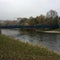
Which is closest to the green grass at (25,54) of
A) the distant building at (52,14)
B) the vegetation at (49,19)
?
the vegetation at (49,19)

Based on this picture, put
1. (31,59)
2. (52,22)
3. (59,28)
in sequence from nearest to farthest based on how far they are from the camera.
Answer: (31,59), (59,28), (52,22)

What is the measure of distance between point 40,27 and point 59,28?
8670 millimetres

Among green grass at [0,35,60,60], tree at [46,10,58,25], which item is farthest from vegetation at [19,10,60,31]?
green grass at [0,35,60,60]

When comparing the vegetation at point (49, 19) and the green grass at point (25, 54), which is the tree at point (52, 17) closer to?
the vegetation at point (49, 19)

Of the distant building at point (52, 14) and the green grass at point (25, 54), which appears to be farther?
the distant building at point (52, 14)

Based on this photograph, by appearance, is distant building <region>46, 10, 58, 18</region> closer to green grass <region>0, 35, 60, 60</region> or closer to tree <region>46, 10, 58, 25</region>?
tree <region>46, 10, 58, 25</region>

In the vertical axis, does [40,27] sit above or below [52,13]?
below

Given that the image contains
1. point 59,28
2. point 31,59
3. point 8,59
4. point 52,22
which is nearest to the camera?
point 8,59

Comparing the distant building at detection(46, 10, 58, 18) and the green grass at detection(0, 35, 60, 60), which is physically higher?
the distant building at detection(46, 10, 58, 18)

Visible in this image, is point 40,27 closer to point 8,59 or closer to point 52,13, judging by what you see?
point 52,13

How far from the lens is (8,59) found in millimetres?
9102

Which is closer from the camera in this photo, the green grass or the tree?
the green grass

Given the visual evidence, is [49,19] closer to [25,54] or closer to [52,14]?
[52,14]

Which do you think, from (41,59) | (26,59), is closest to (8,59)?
(26,59)
